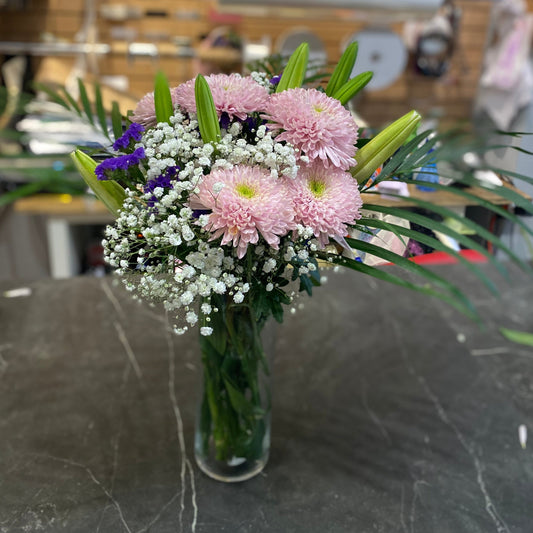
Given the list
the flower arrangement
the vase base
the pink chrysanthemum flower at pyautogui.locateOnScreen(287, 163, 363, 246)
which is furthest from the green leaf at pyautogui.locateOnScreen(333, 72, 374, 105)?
the vase base

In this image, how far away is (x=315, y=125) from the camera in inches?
22.0

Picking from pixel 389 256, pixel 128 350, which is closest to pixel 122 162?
pixel 389 256

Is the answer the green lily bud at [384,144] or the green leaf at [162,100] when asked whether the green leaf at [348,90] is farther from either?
the green leaf at [162,100]

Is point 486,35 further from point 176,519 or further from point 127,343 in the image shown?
point 176,519

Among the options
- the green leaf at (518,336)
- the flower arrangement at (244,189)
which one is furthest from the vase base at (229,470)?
the green leaf at (518,336)

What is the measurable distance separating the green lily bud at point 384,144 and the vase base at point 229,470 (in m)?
0.45

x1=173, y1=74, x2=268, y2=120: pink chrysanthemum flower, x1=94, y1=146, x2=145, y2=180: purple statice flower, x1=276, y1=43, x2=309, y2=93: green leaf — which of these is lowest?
x1=94, y1=146, x2=145, y2=180: purple statice flower

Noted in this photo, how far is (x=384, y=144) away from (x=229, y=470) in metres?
0.50

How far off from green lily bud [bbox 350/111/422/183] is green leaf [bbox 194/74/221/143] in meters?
0.16

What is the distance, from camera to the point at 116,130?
2.36 ft

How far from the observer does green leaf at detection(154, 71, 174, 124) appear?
1.95 ft

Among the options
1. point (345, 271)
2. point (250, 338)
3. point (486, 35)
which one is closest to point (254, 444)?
point (250, 338)

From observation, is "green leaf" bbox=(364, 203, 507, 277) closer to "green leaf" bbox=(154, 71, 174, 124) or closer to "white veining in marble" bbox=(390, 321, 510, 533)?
"green leaf" bbox=(154, 71, 174, 124)

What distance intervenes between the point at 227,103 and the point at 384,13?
1343 mm
